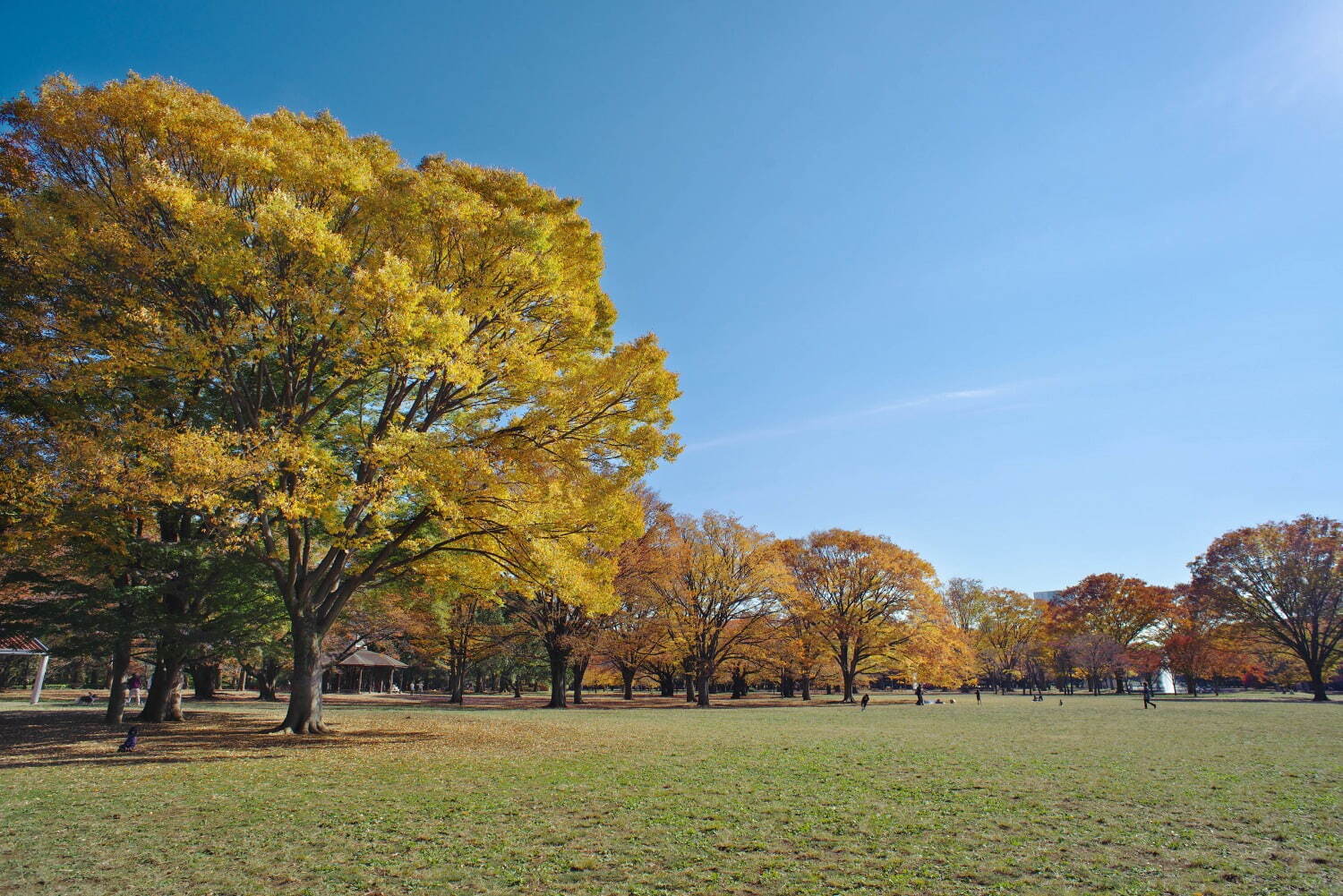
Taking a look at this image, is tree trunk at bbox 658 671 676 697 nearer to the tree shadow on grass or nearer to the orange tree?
the tree shadow on grass

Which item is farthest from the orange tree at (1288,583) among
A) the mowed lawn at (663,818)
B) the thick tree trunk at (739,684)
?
the mowed lawn at (663,818)

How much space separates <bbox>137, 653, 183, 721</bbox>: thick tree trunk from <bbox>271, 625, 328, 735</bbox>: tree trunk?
641 centimetres

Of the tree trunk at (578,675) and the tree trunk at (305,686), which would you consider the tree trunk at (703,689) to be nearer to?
the tree trunk at (578,675)

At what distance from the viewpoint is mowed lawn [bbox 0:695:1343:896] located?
17.3 feet

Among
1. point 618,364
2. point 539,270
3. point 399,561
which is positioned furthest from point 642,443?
point 399,561

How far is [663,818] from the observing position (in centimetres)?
727

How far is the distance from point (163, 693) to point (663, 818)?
1998 centimetres

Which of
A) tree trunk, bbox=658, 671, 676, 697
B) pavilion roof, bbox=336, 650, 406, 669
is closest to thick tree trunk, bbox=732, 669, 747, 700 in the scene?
tree trunk, bbox=658, 671, 676, 697

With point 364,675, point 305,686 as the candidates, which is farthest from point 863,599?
point 364,675

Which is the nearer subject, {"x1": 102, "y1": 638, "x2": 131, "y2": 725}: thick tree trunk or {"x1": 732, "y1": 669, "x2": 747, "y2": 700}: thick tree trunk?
{"x1": 102, "y1": 638, "x2": 131, "y2": 725}: thick tree trunk

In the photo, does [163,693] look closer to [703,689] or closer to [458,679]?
[458,679]

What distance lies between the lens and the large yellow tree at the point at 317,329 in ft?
36.2

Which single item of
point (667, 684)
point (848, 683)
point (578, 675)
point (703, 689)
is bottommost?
point (667, 684)

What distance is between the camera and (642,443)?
14.3 meters
